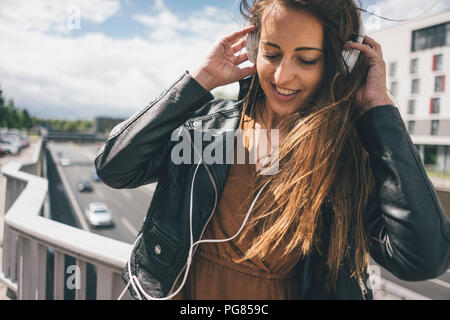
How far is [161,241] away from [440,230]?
78 centimetres

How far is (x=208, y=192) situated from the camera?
93 centimetres

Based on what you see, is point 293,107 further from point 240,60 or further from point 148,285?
point 148,285

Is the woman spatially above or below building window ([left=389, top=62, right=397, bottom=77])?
below

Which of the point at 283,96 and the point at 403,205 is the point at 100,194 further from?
the point at 403,205

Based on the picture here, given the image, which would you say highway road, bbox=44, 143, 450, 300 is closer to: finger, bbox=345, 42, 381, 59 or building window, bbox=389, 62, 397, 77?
finger, bbox=345, 42, 381, 59

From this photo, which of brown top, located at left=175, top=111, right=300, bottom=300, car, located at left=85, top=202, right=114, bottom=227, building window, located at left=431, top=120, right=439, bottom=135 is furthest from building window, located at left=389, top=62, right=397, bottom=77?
brown top, located at left=175, top=111, right=300, bottom=300

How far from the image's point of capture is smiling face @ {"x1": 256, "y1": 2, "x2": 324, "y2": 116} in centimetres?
84

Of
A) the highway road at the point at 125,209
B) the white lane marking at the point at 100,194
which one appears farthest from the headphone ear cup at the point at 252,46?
the white lane marking at the point at 100,194

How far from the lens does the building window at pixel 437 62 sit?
28.9m

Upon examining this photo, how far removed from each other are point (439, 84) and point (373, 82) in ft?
118

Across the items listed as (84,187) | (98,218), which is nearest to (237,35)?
(98,218)

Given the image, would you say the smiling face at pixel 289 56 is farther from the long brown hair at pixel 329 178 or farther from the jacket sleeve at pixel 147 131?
the jacket sleeve at pixel 147 131

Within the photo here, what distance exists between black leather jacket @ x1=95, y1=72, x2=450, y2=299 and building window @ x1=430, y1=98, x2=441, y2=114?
3560cm

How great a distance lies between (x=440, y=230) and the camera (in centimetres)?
78
